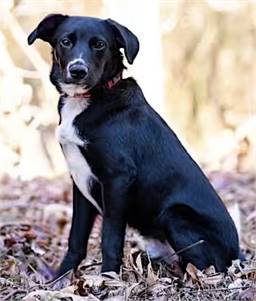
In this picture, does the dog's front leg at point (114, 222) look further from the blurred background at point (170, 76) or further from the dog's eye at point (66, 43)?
the blurred background at point (170, 76)

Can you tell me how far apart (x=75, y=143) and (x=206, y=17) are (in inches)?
262

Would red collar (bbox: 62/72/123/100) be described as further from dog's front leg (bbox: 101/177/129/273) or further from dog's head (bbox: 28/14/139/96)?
dog's front leg (bbox: 101/177/129/273)

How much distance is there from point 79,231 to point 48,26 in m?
1.02

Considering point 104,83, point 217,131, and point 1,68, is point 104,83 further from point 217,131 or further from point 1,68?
point 217,131

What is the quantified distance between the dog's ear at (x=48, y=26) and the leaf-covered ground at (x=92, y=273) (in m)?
1.10

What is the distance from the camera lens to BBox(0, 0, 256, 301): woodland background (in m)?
8.58

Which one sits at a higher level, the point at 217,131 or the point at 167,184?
the point at 167,184

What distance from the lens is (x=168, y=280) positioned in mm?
4000

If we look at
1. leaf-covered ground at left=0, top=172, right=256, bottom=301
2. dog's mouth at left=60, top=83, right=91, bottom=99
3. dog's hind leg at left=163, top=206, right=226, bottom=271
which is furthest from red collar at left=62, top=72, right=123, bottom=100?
leaf-covered ground at left=0, top=172, right=256, bottom=301

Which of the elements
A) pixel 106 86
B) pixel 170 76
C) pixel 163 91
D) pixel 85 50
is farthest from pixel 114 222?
pixel 170 76

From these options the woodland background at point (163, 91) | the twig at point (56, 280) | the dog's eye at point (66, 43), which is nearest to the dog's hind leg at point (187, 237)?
the twig at point (56, 280)

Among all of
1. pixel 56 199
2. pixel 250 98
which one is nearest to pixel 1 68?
pixel 56 199

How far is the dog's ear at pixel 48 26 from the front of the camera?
4379 mm

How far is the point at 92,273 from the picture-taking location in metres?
4.52
